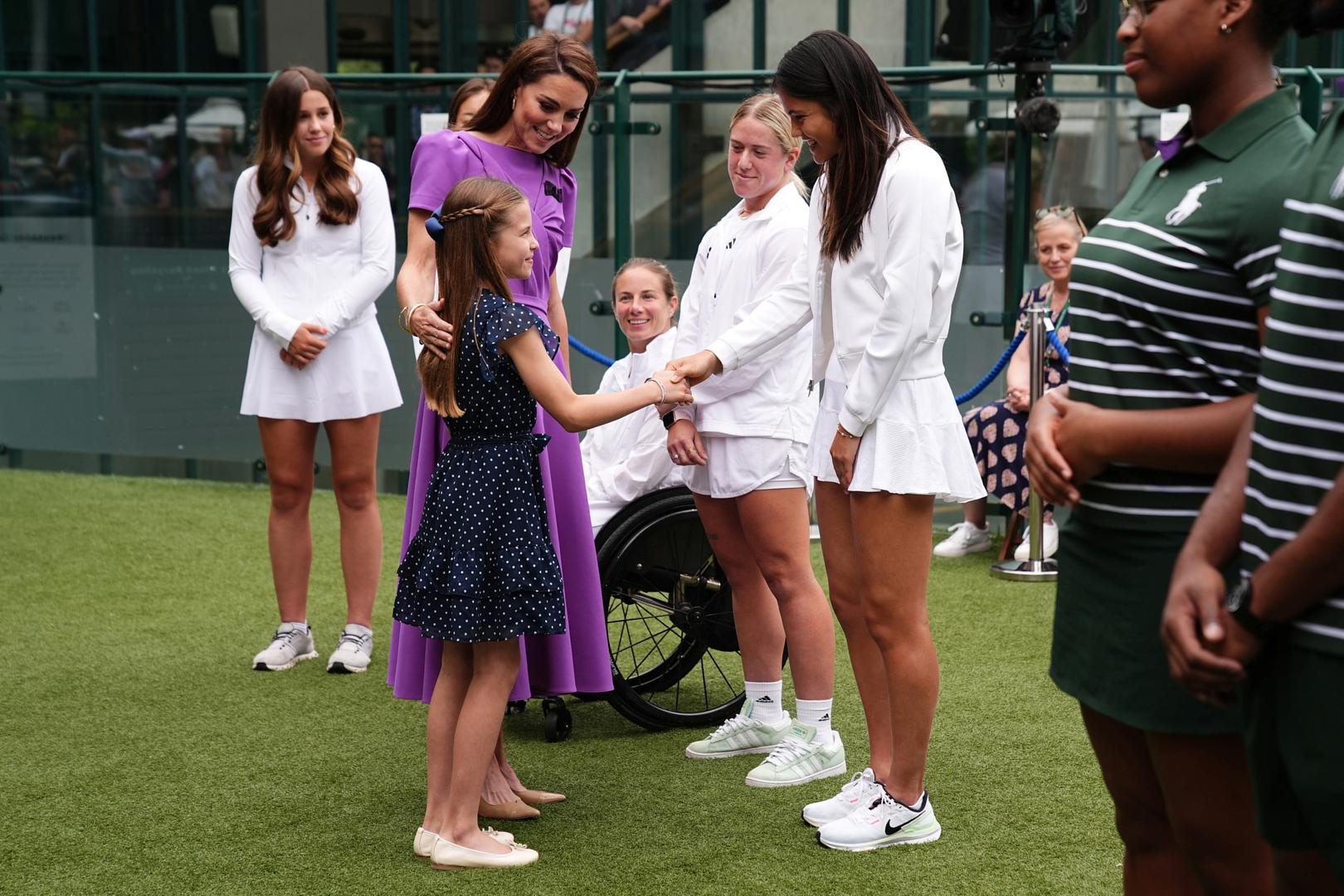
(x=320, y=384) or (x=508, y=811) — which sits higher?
(x=320, y=384)

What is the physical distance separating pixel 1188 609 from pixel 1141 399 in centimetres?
32

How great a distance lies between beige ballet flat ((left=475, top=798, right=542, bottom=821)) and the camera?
11.6ft

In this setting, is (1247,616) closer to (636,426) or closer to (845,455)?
(845,455)

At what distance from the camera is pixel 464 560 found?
312cm

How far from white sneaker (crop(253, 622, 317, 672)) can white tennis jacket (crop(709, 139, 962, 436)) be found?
2.44 m

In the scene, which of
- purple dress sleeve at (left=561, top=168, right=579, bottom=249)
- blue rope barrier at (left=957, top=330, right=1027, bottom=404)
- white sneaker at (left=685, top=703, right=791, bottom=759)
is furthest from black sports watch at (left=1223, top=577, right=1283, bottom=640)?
blue rope barrier at (left=957, top=330, right=1027, bottom=404)

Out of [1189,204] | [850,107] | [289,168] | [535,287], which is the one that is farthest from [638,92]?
[1189,204]

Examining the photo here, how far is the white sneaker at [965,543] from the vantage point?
263 inches

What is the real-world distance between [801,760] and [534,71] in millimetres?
1781

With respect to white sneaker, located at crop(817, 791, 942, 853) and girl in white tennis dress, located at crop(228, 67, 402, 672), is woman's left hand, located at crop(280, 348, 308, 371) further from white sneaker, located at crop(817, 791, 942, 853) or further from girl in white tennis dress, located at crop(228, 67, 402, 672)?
white sneaker, located at crop(817, 791, 942, 853)

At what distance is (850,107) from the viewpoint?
3104mm

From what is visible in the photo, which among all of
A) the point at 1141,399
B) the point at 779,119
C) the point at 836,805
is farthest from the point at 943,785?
the point at 1141,399

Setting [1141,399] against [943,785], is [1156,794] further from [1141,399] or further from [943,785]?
[943,785]

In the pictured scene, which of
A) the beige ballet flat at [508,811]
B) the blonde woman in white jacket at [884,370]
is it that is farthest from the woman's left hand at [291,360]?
the blonde woman in white jacket at [884,370]
